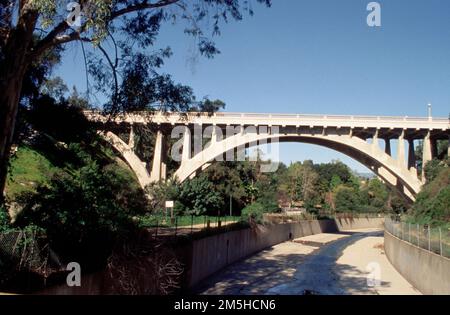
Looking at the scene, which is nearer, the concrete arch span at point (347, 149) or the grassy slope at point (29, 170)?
the grassy slope at point (29, 170)

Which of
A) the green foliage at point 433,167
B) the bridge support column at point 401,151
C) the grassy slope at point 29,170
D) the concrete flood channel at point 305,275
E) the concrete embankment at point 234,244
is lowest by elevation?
the concrete flood channel at point 305,275

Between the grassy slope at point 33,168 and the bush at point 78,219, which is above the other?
the grassy slope at point 33,168

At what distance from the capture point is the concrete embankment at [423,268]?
508 inches

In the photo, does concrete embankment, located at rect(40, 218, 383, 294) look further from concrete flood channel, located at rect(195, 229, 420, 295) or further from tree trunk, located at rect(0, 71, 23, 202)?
tree trunk, located at rect(0, 71, 23, 202)

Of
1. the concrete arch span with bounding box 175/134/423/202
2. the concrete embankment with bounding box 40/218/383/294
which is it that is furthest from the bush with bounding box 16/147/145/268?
the concrete arch span with bounding box 175/134/423/202

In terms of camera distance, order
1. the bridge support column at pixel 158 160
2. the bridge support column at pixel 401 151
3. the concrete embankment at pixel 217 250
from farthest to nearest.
A: 1. the bridge support column at pixel 401 151
2. the bridge support column at pixel 158 160
3. the concrete embankment at pixel 217 250

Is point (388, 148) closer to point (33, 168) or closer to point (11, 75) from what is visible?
point (33, 168)

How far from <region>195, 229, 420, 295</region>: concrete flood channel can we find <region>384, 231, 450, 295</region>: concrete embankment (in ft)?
1.60

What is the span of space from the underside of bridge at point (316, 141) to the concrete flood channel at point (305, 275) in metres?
9.67

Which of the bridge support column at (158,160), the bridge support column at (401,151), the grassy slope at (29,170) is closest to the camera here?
the grassy slope at (29,170)

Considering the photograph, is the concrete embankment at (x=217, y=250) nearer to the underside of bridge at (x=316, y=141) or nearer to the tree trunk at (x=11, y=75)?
the tree trunk at (x=11, y=75)

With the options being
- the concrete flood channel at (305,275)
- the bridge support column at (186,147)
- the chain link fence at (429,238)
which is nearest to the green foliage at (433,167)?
the concrete flood channel at (305,275)

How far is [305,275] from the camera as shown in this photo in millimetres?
21609

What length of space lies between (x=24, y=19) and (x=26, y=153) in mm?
13439
